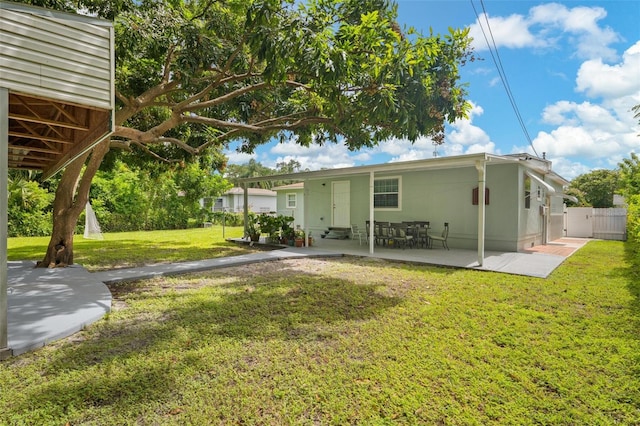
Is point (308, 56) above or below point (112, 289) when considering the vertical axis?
above

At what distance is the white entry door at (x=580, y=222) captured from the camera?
672 inches

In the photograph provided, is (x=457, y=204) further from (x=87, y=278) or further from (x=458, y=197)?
(x=87, y=278)

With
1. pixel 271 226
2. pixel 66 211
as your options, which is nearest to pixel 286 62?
pixel 66 211

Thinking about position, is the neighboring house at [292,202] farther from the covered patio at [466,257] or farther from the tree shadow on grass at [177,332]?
Answer: the tree shadow on grass at [177,332]

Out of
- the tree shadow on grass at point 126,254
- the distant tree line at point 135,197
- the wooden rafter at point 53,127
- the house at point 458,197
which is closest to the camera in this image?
the wooden rafter at point 53,127

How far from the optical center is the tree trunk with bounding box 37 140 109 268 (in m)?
8.16

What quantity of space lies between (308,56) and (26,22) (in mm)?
3613

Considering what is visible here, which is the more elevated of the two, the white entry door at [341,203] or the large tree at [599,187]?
the large tree at [599,187]

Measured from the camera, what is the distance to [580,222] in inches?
683

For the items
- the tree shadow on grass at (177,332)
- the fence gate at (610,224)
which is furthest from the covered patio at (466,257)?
the fence gate at (610,224)

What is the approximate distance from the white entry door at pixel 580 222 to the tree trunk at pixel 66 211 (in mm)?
21069

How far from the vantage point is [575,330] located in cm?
420

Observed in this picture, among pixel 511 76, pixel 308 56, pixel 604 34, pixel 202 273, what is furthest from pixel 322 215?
pixel 604 34

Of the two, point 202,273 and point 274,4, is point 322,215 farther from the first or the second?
point 274,4
